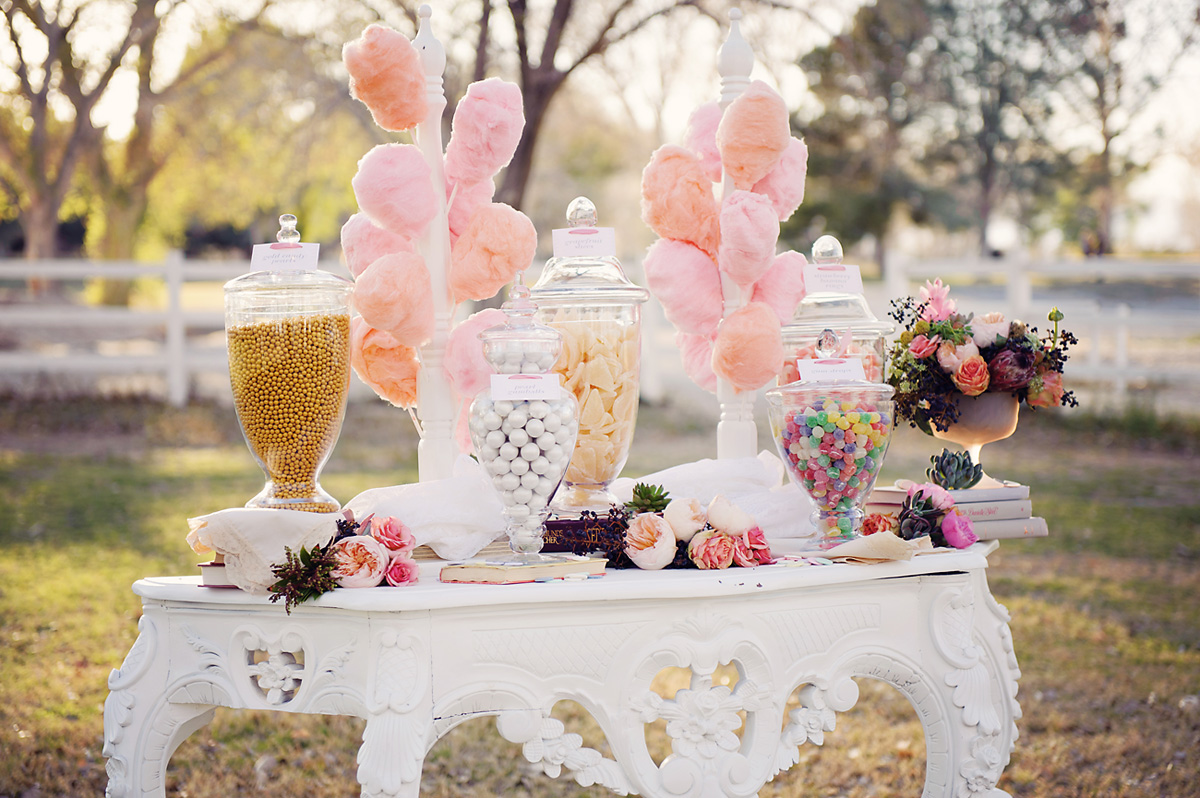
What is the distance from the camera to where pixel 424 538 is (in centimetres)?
168

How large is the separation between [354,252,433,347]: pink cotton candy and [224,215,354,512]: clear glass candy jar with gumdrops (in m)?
0.08

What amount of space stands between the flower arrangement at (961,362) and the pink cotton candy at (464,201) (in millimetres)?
773

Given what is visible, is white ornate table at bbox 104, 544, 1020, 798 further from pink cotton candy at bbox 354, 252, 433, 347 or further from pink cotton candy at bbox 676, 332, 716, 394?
pink cotton candy at bbox 676, 332, 716, 394

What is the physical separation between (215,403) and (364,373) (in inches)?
256

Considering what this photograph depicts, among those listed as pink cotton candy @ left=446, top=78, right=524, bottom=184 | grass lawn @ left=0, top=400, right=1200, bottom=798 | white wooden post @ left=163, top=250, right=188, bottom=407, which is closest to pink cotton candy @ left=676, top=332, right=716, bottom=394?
pink cotton candy @ left=446, top=78, right=524, bottom=184

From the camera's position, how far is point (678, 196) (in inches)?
72.2

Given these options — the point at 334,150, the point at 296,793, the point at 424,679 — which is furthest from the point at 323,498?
the point at 334,150

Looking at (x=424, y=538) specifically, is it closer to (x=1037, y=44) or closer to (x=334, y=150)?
(x=334, y=150)

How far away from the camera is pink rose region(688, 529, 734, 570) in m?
1.60

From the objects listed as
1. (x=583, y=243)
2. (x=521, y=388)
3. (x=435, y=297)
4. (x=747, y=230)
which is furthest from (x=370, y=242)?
(x=747, y=230)

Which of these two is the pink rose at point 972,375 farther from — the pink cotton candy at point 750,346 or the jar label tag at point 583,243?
the jar label tag at point 583,243

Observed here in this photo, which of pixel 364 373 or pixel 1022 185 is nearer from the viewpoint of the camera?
pixel 364 373

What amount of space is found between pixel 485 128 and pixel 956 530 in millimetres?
1025

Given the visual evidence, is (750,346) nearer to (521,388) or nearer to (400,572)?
(521,388)
